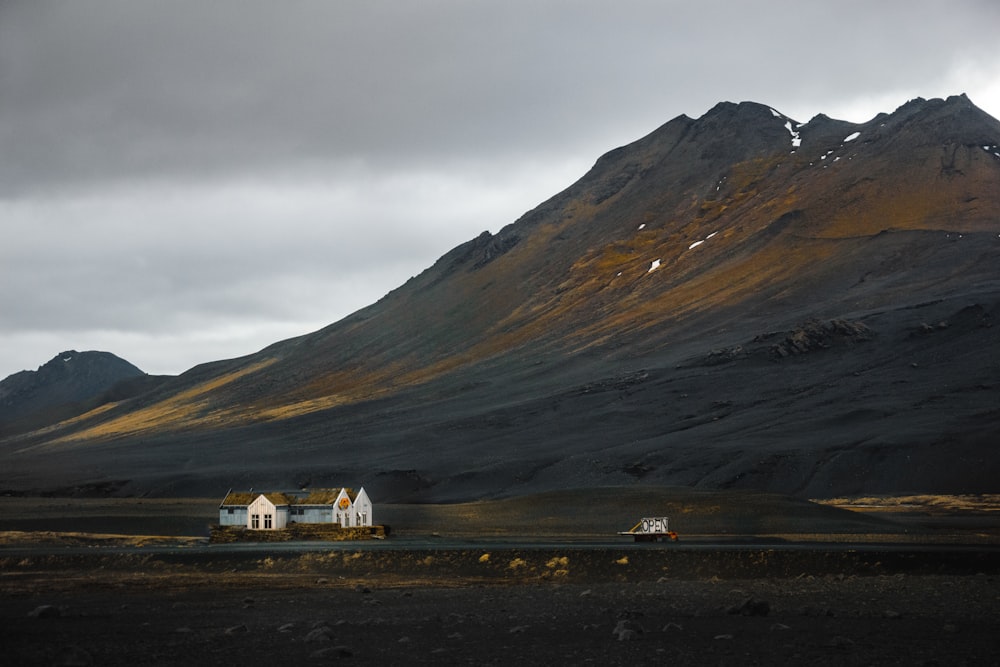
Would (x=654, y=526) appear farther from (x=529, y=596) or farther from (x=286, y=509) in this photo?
(x=529, y=596)

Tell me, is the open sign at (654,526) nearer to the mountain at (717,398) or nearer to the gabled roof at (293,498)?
the gabled roof at (293,498)

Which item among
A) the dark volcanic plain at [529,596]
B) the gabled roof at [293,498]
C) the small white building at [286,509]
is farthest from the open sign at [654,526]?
the gabled roof at [293,498]

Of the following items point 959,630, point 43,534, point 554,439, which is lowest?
point 959,630

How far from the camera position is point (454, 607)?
94.9 feet

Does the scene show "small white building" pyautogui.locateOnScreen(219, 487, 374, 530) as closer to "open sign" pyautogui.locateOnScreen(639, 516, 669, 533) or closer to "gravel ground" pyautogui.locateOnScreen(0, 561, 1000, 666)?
"open sign" pyautogui.locateOnScreen(639, 516, 669, 533)

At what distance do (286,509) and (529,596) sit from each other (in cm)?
3767

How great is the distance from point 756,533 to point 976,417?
5720cm

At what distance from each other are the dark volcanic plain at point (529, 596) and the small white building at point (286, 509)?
3.28 meters

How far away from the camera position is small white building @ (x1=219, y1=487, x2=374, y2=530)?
65188mm

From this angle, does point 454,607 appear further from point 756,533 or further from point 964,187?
point 964,187

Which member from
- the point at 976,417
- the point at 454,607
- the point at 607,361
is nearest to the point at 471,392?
the point at 607,361

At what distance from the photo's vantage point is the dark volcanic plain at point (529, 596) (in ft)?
67.2

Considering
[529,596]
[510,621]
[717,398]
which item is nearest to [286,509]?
[529,596]

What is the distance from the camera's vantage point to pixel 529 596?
31.8 meters
